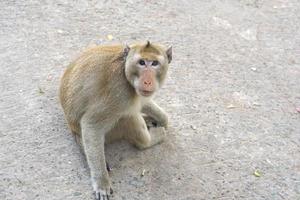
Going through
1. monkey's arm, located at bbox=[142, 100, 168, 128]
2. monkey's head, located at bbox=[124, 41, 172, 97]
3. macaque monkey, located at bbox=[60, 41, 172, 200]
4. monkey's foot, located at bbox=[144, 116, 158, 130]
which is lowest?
monkey's foot, located at bbox=[144, 116, 158, 130]

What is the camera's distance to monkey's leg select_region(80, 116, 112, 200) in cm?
383

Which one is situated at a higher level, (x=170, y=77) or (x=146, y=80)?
(x=146, y=80)

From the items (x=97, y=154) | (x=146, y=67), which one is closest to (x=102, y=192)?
(x=97, y=154)

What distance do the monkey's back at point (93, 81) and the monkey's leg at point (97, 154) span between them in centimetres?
14

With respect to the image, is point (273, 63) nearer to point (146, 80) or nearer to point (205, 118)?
point (205, 118)

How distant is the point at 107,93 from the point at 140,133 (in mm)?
438

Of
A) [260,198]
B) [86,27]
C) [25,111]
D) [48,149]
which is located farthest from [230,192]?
[86,27]

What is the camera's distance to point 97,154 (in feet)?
12.6

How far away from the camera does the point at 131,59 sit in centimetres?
364

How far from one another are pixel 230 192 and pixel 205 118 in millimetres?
768

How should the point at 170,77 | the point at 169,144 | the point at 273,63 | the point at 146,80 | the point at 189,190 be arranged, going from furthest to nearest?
1. the point at 273,63
2. the point at 170,77
3. the point at 169,144
4. the point at 189,190
5. the point at 146,80

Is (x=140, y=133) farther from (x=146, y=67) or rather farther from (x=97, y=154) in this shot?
(x=146, y=67)

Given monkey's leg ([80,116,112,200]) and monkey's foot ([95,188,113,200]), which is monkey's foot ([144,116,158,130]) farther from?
monkey's foot ([95,188,113,200])

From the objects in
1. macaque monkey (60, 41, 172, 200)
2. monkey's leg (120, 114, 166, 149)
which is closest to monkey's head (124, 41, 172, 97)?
macaque monkey (60, 41, 172, 200)
